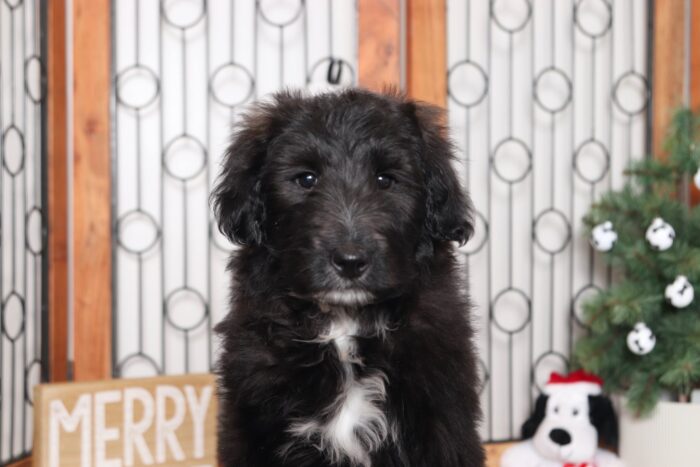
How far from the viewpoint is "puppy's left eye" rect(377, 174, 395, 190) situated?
7.06ft

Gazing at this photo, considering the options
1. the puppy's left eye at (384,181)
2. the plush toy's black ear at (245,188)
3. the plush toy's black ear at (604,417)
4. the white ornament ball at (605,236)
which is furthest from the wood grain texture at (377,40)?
the plush toy's black ear at (604,417)

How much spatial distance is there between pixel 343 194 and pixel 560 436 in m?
1.86

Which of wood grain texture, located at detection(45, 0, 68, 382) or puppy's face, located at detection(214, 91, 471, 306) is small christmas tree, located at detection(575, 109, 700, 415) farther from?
wood grain texture, located at detection(45, 0, 68, 382)

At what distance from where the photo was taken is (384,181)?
216 cm

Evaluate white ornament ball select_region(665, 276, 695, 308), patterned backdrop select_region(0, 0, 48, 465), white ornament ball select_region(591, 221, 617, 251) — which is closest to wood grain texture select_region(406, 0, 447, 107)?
white ornament ball select_region(591, 221, 617, 251)

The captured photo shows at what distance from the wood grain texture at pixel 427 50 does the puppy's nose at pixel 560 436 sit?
1.46 meters

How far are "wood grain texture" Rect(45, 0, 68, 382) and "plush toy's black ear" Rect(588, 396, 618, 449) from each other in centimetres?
231

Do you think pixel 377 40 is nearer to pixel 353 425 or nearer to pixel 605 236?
pixel 605 236

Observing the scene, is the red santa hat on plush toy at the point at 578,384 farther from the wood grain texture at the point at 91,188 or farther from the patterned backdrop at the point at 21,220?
the patterned backdrop at the point at 21,220

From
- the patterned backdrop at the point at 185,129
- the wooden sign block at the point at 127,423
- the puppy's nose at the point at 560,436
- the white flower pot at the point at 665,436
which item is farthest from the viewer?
the patterned backdrop at the point at 185,129

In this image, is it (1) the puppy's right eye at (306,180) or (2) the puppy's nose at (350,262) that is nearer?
(2) the puppy's nose at (350,262)

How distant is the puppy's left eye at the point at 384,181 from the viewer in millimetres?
2150

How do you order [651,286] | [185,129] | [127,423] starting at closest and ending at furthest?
[127,423]
[651,286]
[185,129]

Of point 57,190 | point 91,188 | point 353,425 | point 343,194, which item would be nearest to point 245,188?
point 343,194
